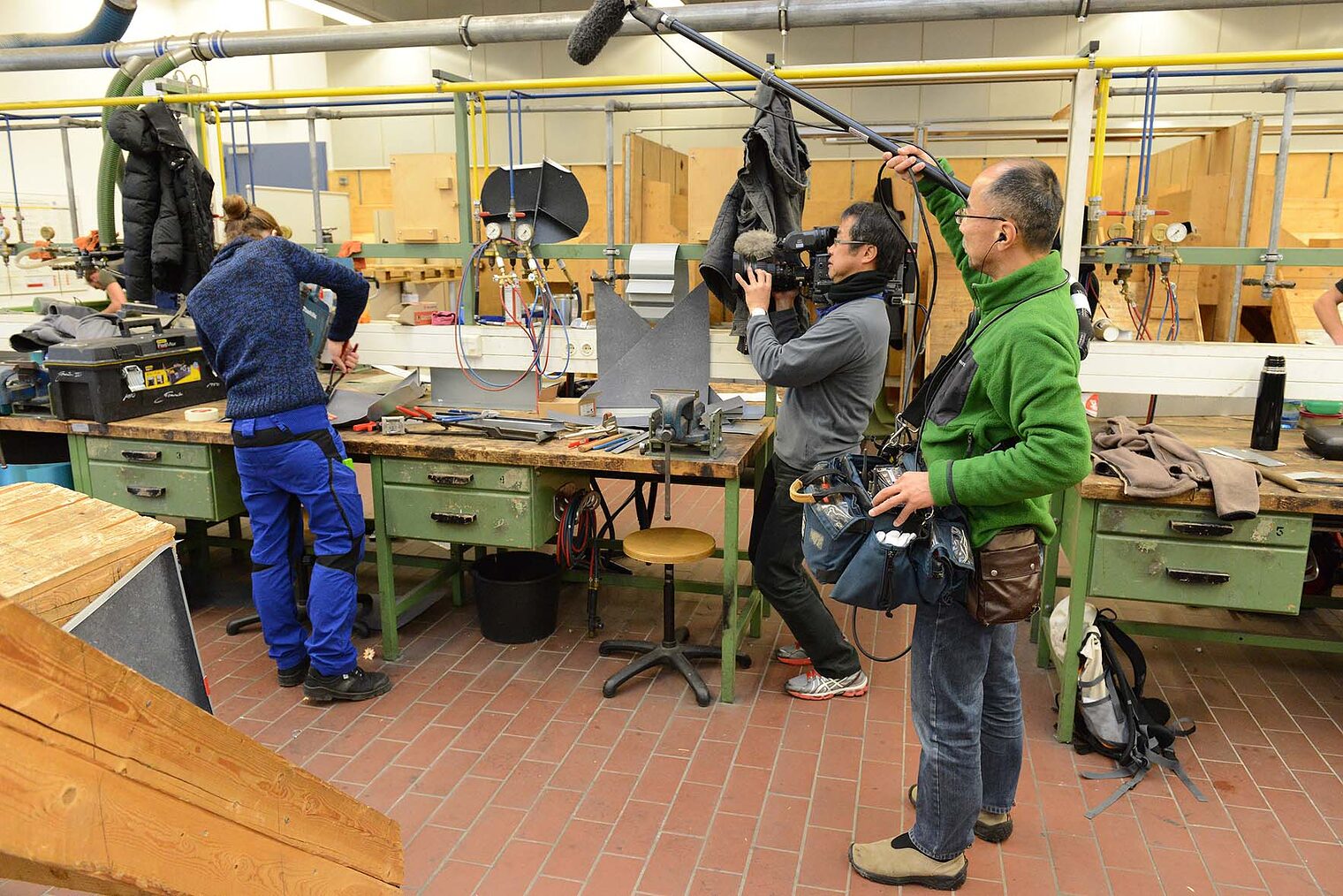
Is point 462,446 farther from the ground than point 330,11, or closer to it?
closer to it

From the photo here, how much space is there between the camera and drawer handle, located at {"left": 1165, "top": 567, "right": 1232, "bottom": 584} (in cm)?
273

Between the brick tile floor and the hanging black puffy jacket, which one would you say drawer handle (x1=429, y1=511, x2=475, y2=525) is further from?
the hanging black puffy jacket

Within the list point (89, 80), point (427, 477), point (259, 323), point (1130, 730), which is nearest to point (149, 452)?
point (259, 323)

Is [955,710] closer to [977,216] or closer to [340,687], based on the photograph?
[977,216]

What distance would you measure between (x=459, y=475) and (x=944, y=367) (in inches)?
69.7

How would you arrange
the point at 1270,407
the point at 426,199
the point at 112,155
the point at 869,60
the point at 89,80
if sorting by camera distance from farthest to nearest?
the point at 869,60 → the point at 89,80 → the point at 426,199 → the point at 112,155 → the point at 1270,407

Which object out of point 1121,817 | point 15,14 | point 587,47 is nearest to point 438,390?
point 587,47

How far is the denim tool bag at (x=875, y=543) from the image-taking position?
2.01 meters

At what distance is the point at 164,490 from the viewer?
3520 mm

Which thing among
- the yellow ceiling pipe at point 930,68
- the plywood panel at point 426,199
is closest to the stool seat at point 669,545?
the yellow ceiling pipe at point 930,68

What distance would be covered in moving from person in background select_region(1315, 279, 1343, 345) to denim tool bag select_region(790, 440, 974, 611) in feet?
8.26

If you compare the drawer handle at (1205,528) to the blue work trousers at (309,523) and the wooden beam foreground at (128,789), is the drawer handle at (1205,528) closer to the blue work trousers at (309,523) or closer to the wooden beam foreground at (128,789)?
the wooden beam foreground at (128,789)

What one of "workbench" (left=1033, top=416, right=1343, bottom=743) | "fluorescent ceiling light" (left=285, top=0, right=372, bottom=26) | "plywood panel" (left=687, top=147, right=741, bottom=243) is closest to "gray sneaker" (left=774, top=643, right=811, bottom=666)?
"workbench" (left=1033, top=416, right=1343, bottom=743)

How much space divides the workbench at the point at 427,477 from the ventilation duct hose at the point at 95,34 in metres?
1.97
